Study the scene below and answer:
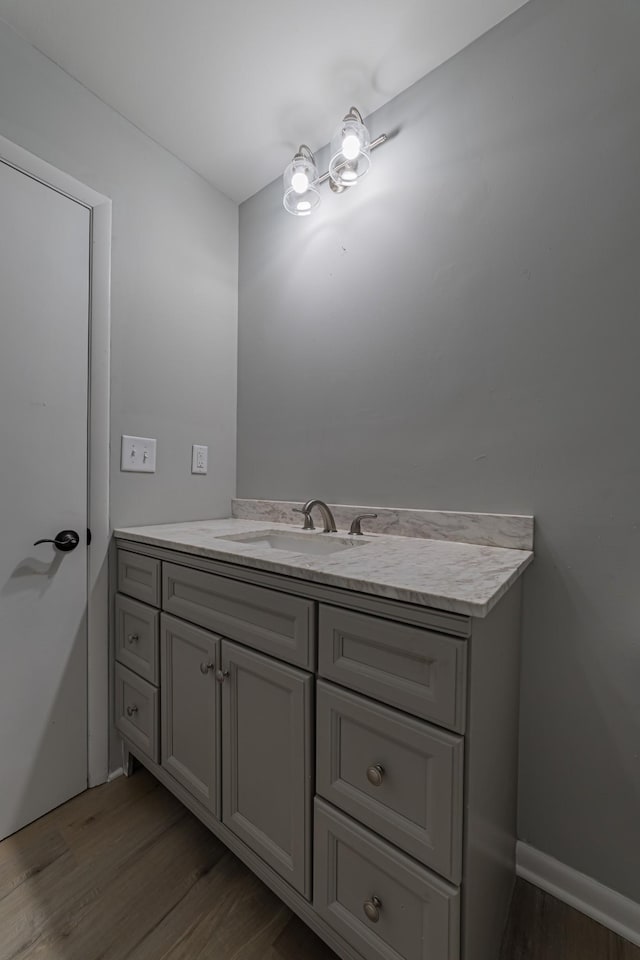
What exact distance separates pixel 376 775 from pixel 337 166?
175cm

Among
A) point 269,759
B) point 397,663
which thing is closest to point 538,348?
point 397,663

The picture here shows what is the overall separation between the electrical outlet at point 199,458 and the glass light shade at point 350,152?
1134 mm

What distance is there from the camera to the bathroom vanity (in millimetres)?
672

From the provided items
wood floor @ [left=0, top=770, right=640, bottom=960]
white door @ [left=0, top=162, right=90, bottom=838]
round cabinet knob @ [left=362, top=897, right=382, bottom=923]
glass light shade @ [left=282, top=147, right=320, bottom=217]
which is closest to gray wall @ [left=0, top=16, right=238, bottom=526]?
white door @ [left=0, top=162, right=90, bottom=838]

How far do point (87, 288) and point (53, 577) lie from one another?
97cm

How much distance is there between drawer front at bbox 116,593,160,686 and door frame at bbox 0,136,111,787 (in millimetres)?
63

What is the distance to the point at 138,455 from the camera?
1.53 meters

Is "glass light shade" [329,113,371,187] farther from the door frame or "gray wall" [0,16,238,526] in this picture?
the door frame

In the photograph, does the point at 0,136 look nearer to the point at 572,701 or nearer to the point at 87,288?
the point at 87,288

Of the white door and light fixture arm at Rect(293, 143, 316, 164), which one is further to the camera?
light fixture arm at Rect(293, 143, 316, 164)

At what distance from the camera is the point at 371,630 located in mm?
751

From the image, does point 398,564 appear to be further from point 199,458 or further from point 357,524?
point 199,458

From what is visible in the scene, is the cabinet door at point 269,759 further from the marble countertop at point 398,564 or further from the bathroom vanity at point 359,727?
the marble countertop at point 398,564

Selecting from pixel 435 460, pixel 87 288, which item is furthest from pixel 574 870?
pixel 87 288
